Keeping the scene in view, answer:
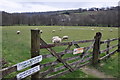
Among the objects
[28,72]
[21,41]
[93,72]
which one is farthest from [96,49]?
[21,41]

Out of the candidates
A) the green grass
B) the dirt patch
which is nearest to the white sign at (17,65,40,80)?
the dirt patch

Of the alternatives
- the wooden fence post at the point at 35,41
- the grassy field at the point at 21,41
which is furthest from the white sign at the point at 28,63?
the grassy field at the point at 21,41

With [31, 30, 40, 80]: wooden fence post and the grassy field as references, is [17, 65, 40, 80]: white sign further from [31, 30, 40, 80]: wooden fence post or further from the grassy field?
the grassy field

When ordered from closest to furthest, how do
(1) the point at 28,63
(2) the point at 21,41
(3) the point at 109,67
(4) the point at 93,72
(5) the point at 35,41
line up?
(1) the point at 28,63
(5) the point at 35,41
(4) the point at 93,72
(3) the point at 109,67
(2) the point at 21,41

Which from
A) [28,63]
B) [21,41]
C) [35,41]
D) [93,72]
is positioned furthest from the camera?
[21,41]

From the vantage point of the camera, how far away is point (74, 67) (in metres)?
5.19

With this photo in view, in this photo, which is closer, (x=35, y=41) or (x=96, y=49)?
(x=35, y=41)

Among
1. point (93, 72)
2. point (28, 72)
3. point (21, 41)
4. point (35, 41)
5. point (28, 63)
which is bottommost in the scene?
point (93, 72)

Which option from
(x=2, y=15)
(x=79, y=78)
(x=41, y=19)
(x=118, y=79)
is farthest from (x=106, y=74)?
(x=41, y=19)

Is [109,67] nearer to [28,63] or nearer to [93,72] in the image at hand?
[93,72]

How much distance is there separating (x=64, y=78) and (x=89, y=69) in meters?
1.58

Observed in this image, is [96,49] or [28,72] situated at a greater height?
[96,49]

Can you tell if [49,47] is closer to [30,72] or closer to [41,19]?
[30,72]

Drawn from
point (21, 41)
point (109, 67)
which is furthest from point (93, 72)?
point (21, 41)
